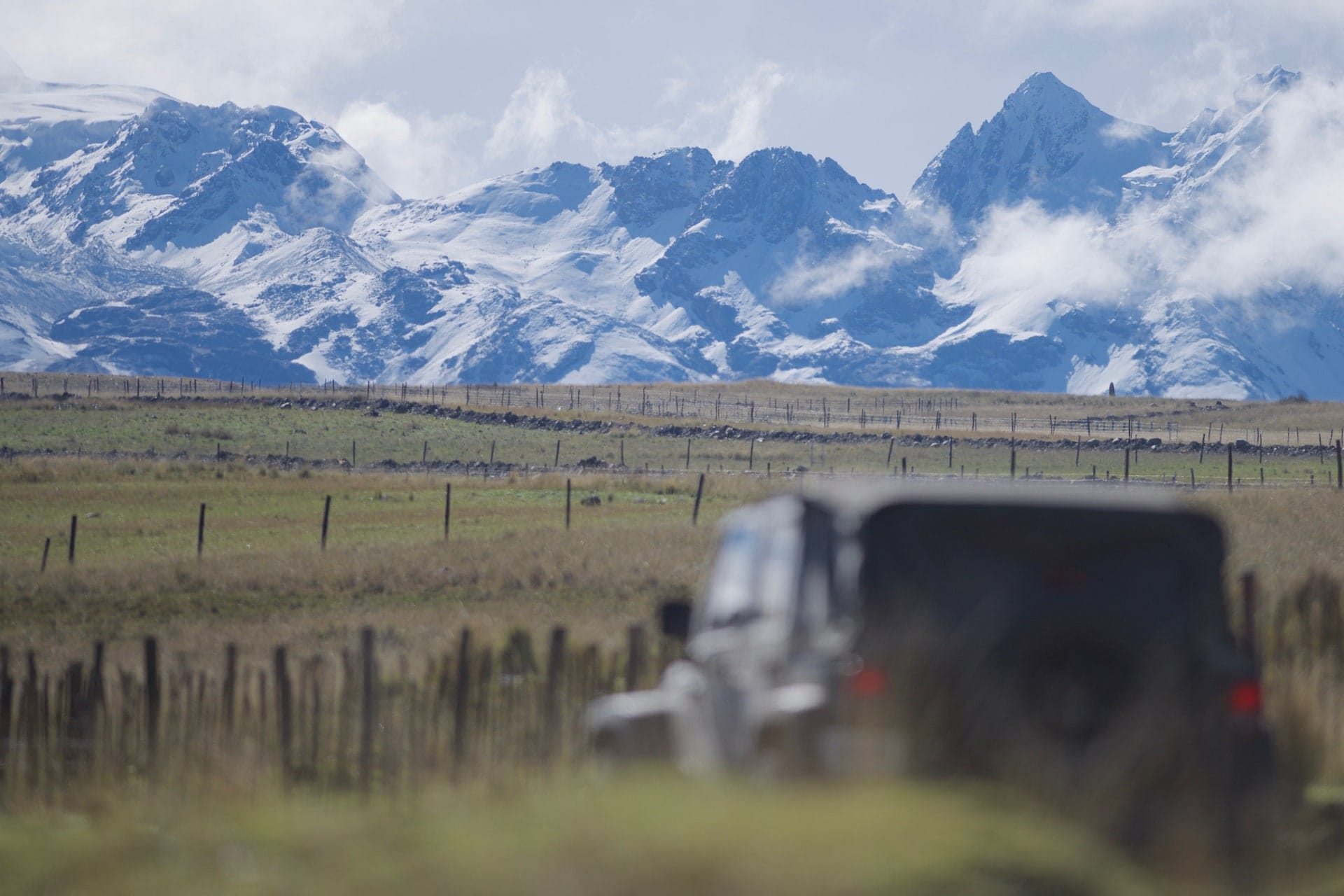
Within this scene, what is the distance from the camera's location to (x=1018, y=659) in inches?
225

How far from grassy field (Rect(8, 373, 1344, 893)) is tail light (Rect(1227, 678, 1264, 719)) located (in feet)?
2.74

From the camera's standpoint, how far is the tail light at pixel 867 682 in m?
5.60

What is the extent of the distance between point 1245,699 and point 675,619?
11.0 ft

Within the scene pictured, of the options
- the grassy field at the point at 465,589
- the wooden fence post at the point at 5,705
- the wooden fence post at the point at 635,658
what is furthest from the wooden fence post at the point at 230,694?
the wooden fence post at the point at 635,658

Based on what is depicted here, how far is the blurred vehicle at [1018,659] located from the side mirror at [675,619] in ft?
6.56

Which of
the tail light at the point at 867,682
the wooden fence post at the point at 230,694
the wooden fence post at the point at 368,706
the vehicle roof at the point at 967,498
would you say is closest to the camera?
the tail light at the point at 867,682

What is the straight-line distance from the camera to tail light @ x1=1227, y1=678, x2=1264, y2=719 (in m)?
6.04

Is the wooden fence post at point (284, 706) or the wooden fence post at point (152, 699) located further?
the wooden fence post at point (152, 699)

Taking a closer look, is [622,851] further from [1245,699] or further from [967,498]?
[1245,699]

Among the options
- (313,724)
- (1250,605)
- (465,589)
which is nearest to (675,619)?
(313,724)

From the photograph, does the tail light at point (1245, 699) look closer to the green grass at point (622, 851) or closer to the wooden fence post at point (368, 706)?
the green grass at point (622, 851)

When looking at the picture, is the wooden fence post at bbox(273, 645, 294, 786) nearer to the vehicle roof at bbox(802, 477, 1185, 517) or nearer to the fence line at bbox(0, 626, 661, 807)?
the fence line at bbox(0, 626, 661, 807)

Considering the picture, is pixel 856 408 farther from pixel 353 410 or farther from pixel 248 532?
pixel 248 532

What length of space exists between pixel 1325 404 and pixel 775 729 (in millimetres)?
142920
